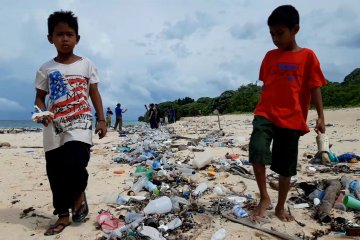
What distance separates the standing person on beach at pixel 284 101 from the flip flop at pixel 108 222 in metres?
1.15

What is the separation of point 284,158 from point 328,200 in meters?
0.70

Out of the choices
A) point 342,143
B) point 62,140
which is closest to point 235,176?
point 62,140

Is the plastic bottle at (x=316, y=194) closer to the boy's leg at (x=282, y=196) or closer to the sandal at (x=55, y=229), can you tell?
the boy's leg at (x=282, y=196)

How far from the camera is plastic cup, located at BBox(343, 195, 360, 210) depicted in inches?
132

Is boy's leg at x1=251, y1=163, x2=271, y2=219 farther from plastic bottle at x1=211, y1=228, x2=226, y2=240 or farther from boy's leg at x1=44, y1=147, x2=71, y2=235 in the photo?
boy's leg at x1=44, y1=147, x2=71, y2=235

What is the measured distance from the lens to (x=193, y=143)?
8.93m

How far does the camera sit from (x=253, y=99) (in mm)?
40156

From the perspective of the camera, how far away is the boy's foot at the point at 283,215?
3.08 metres

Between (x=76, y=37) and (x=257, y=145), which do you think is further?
(x=76, y=37)

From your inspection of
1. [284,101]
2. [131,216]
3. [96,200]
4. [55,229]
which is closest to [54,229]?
[55,229]

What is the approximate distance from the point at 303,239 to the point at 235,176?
7.48 ft

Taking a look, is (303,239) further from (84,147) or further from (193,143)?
(193,143)

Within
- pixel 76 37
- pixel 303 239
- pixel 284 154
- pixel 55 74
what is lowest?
pixel 303 239

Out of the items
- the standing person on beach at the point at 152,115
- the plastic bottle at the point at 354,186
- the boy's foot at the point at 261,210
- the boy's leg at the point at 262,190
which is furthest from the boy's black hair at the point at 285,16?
the standing person on beach at the point at 152,115
